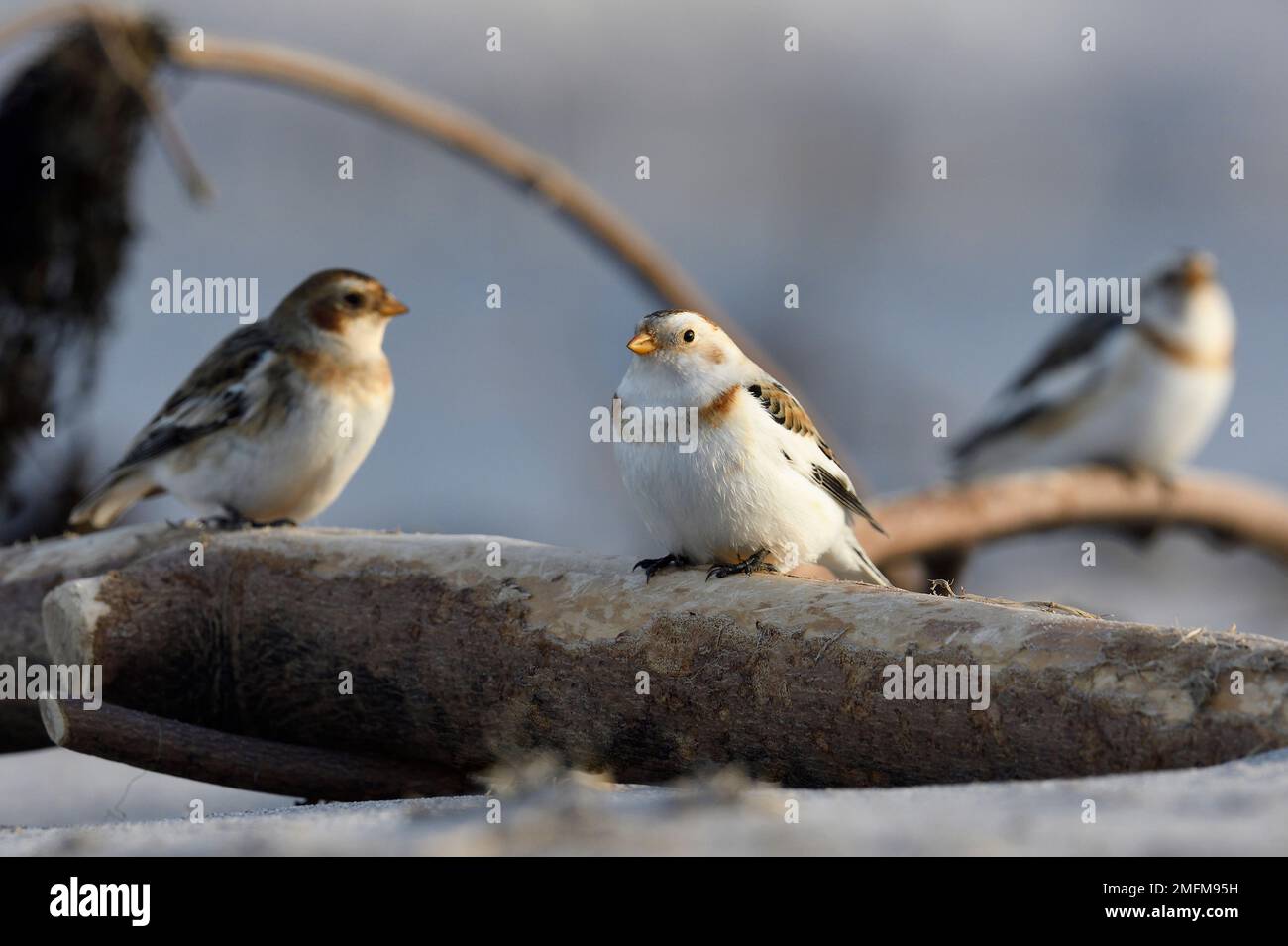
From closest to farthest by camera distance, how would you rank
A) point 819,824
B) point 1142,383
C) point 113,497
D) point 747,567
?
1. point 819,824
2. point 747,567
3. point 113,497
4. point 1142,383

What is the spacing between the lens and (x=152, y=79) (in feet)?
23.0

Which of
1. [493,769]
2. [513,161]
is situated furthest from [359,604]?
[513,161]

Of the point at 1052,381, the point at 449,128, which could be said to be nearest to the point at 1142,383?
the point at 1052,381

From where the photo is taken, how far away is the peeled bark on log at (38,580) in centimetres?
473

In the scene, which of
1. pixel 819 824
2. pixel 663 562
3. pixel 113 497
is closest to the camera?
pixel 819 824

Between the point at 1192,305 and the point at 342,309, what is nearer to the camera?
the point at 342,309

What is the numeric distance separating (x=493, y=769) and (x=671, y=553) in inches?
29.4

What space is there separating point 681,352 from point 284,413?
67.0 inches

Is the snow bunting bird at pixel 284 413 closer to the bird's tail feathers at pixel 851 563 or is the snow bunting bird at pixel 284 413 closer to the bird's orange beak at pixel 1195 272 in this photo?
the bird's tail feathers at pixel 851 563

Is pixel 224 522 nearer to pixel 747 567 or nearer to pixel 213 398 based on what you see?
pixel 213 398

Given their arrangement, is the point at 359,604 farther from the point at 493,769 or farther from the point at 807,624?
the point at 807,624

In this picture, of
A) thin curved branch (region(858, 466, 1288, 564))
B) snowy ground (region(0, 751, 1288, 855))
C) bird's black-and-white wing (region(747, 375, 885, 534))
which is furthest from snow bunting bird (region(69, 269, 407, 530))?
thin curved branch (region(858, 466, 1288, 564))

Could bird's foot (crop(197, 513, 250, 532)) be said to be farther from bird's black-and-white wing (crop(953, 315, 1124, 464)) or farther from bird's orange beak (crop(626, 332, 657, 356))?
bird's black-and-white wing (crop(953, 315, 1124, 464))

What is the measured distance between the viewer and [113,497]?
5387 mm
